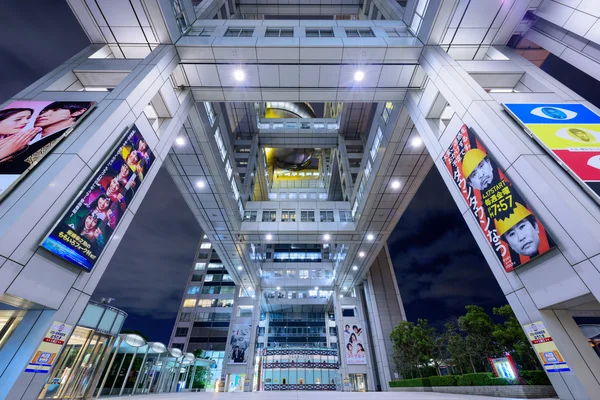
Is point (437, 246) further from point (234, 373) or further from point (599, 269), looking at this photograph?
point (599, 269)

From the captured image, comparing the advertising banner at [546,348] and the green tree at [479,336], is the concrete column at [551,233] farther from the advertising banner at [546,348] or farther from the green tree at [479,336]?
the green tree at [479,336]

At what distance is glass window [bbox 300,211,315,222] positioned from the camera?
23219mm

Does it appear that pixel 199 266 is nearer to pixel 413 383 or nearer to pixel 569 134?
pixel 413 383

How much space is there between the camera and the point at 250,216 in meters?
23.6

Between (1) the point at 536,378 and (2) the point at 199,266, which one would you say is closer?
(1) the point at 536,378

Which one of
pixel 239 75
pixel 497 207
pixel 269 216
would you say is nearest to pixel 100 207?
pixel 239 75

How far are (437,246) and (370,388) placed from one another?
1894 inches

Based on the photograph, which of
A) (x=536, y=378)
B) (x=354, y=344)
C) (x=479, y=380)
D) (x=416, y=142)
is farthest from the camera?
(x=354, y=344)

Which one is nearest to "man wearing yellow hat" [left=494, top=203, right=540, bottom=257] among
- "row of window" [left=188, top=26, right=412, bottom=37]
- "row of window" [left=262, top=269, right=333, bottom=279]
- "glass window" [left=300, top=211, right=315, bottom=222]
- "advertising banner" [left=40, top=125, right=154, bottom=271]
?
"row of window" [left=188, top=26, right=412, bottom=37]

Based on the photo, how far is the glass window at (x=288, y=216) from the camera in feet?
76.3

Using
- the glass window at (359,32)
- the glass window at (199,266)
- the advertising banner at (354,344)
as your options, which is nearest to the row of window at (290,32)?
the glass window at (359,32)

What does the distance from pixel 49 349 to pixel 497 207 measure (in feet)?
39.6

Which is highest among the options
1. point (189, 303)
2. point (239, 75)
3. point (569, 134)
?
point (189, 303)

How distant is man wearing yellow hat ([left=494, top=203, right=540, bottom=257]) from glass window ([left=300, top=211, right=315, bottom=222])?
56.4 ft
